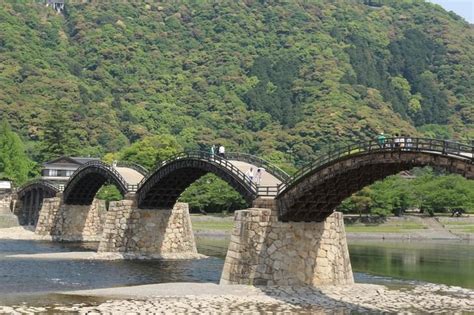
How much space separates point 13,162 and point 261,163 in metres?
98.4

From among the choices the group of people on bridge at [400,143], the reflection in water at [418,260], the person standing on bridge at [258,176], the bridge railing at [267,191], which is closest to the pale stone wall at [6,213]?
the reflection in water at [418,260]

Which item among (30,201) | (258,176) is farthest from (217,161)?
(30,201)

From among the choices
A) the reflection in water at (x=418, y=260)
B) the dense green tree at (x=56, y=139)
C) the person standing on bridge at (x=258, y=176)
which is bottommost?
the reflection in water at (x=418, y=260)

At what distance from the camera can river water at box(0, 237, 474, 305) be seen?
51.5 m

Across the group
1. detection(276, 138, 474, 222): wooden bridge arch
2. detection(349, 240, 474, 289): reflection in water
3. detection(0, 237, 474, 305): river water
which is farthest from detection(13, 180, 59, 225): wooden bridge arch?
detection(276, 138, 474, 222): wooden bridge arch

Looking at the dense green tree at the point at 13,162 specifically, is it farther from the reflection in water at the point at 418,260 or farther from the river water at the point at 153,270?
the reflection in water at the point at 418,260

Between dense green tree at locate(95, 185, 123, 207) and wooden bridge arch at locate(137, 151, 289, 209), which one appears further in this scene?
dense green tree at locate(95, 185, 123, 207)

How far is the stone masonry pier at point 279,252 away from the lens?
48.0 meters

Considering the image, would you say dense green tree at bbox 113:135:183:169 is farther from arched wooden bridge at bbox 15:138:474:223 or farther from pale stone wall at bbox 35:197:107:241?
arched wooden bridge at bbox 15:138:474:223

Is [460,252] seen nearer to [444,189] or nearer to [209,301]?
[444,189]

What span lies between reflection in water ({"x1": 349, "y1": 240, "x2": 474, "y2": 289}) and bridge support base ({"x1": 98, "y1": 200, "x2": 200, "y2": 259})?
17.0 m

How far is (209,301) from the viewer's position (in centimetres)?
4412

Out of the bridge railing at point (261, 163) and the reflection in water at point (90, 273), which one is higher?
the bridge railing at point (261, 163)

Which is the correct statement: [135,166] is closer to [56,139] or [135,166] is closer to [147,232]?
[147,232]
